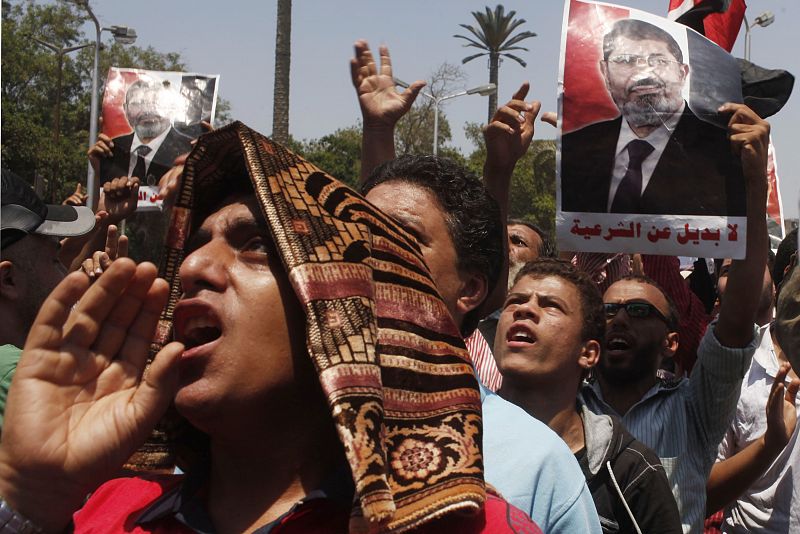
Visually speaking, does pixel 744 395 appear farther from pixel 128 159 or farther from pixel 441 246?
pixel 128 159

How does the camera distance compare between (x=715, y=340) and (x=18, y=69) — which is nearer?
(x=715, y=340)

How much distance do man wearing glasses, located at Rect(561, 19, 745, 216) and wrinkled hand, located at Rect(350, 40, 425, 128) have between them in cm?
100

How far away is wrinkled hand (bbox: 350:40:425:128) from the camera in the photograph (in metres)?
3.71

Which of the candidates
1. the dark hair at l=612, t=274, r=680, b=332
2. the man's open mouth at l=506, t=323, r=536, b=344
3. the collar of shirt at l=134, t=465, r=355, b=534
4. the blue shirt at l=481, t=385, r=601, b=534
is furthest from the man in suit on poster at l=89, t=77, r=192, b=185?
the collar of shirt at l=134, t=465, r=355, b=534

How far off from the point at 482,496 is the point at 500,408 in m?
0.88

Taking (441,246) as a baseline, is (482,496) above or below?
below

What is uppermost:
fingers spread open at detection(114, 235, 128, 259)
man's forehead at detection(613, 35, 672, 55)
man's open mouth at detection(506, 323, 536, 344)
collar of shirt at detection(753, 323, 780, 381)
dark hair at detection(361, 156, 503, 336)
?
man's forehead at detection(613, 35, 672, 55)

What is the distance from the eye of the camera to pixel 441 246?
2.48 meters

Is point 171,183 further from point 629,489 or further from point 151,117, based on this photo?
point 151,117

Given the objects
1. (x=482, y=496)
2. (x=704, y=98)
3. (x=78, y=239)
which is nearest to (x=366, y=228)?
(x=482, y=496)

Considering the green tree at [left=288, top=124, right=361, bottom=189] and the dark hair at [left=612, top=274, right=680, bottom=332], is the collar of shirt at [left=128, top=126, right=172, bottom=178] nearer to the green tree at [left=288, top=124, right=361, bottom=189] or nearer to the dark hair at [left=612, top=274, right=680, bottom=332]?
the dark hair at [left=612, top=274, right=680, bottom=332]

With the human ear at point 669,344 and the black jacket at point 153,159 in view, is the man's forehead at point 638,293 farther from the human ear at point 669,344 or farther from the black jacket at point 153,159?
the black jacket at point 153,159

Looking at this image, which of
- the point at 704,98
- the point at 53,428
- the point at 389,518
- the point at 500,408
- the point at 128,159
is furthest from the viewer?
the point at 128,159

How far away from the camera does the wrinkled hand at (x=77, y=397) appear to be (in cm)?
163
